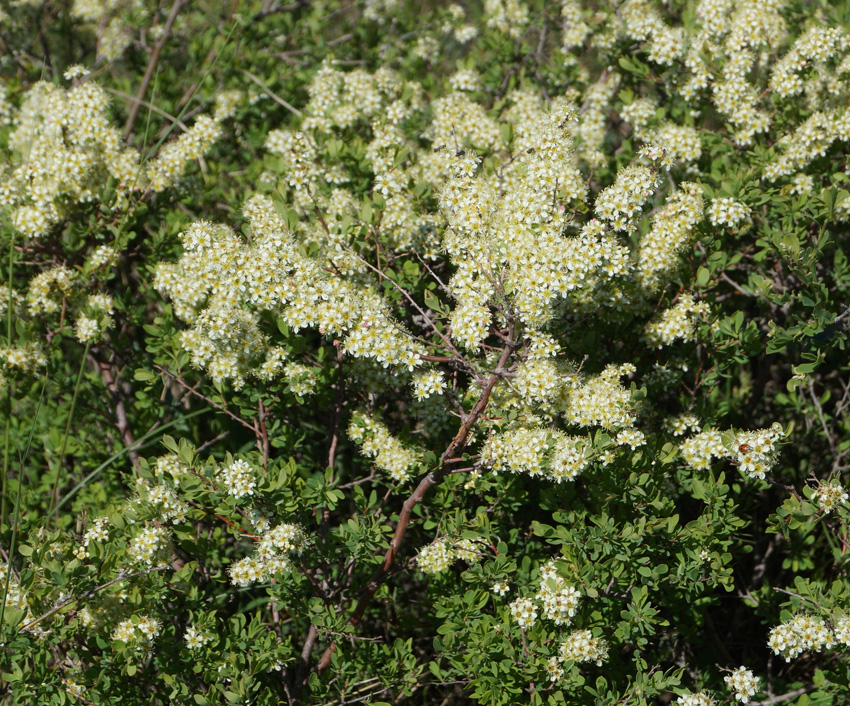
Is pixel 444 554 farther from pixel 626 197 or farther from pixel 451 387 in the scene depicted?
pixel 626 197

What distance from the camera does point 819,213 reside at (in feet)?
10.7

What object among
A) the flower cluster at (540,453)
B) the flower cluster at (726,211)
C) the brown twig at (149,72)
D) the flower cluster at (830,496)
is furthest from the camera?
the brown twig at (149,72)

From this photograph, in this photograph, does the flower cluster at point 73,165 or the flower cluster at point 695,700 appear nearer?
the flower cluster at point 695,700

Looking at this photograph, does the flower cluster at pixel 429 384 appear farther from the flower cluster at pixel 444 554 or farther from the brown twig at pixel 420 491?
the flower cluster at pixel 444 554

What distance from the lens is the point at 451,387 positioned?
3090mm

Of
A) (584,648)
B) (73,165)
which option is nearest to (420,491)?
(584,648)

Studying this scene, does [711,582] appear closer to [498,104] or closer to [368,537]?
[368,537]

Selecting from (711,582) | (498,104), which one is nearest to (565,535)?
(711,582)

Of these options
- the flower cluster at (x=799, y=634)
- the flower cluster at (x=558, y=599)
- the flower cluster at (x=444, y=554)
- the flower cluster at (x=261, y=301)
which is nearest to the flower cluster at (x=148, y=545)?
the flower cluster at (x=261, y=301)


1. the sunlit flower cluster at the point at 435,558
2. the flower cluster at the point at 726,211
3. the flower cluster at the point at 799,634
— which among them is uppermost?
the flower cluster at the point at 726,211

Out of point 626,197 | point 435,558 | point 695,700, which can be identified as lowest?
point 695,700

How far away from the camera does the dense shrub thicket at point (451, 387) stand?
2.71 m

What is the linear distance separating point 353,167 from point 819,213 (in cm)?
192

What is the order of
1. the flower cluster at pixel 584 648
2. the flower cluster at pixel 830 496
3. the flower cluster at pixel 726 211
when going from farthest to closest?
1. the flower cluster at pixel 726 211
2. the flower cluster at pixel 830 496
3. the flower cluster at pixel 584 648
